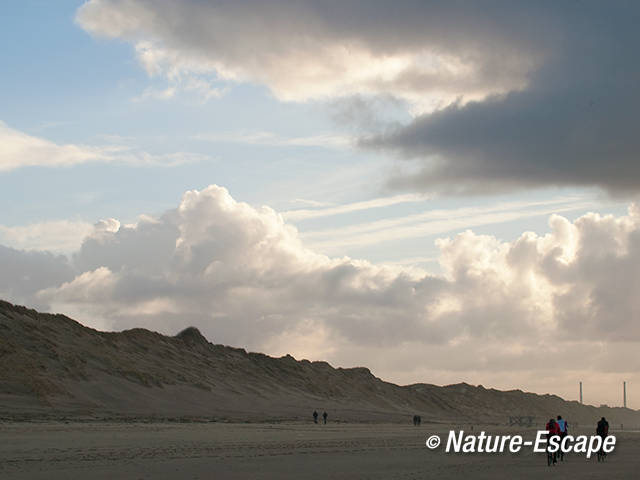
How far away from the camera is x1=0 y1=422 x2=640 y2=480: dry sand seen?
28.5 meters

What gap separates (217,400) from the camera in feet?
342

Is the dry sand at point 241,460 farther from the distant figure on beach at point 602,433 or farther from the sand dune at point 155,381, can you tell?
the sand dune at point 155,381

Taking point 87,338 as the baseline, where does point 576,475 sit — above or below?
below

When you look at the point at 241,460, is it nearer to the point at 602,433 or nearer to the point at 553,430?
the point at 553,430

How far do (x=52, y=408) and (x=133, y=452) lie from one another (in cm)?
3982

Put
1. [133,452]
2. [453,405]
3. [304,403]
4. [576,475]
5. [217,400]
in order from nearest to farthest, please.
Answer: [576,475], [133,452], [217,400], [304,403], [453,405]

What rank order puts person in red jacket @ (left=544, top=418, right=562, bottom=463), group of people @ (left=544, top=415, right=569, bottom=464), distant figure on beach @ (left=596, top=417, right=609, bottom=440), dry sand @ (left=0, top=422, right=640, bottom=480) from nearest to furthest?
1. dry sand @ (left=0, top=422, right=640, bottom=480)
2. person in red jacket @ (left=544, top=418, right=562, bottom=463)
3. group of people @ (left=544, top=415, right=569, bottom=464)
4. distant figure on beach @ (left=596, top=417, right=609, bottom=440)

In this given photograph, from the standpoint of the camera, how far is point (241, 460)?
34125mm

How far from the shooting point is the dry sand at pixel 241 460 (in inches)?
1122

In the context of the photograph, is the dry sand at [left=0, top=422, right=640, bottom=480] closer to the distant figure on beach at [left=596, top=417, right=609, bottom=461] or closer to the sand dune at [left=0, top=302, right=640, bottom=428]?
the distant figure on beach at [left=596, top=417, right=609, bottom=461]

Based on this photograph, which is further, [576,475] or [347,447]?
[347,447]

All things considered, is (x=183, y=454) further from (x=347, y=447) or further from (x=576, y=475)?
(x=576, y=475)

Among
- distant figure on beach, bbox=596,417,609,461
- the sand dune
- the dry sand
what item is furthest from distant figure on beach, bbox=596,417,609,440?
the sand dune

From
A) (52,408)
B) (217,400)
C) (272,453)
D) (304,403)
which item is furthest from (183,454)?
(304,403)
